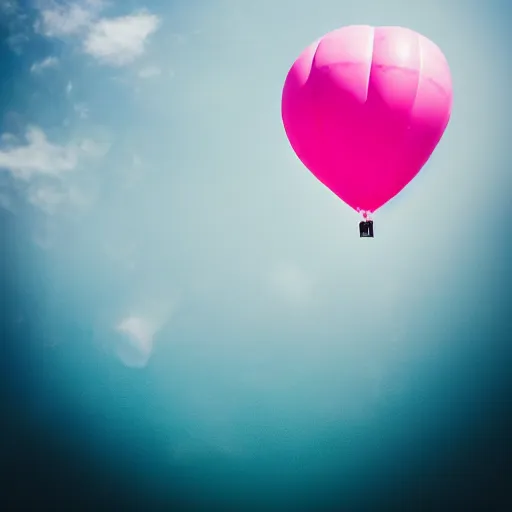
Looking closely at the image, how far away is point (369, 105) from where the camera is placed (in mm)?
4035

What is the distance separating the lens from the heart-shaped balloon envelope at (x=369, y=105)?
3.99m

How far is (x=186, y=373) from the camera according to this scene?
21547 millimetres

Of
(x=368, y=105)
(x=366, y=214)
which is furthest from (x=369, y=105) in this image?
(x=366, y=214)

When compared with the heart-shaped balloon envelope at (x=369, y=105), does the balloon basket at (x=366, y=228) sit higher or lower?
lower

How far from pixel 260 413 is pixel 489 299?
1211 cm

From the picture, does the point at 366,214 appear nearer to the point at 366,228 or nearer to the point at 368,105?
the point at 366,228

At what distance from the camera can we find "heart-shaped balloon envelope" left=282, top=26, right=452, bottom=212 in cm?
399

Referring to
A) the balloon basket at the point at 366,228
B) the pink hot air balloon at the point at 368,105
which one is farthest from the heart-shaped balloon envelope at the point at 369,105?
the balloon basket at the point at 366,228

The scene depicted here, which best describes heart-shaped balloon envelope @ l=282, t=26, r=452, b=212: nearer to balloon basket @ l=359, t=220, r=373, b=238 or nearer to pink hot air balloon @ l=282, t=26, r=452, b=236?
pink hot air balloon @ l=282, t=26, r=452, b=236

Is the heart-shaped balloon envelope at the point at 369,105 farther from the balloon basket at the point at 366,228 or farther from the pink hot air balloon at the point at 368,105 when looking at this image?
the balloon basket at the point at 366,228

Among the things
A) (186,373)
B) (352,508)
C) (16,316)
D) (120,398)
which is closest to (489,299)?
(352,508)

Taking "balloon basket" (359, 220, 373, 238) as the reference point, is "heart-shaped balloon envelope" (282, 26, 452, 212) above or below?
above

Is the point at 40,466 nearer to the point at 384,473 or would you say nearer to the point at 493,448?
the point at 384,473

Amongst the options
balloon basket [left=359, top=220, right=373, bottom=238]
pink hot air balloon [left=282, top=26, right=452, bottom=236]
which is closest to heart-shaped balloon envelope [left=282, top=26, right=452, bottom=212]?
pink hot air balloon [left=282, top=26, right=452, bottom=236]
